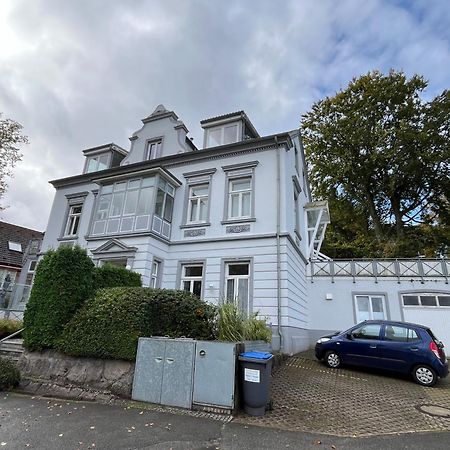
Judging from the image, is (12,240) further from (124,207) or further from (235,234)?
(235,234)

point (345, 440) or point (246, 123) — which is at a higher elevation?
point (246, 123)

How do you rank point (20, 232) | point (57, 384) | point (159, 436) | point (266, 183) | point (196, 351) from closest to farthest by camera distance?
point (159, 436), point (196, 351), point (57, 384), point (266, 183), point (20, 232)

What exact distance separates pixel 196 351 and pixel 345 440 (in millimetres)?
2819

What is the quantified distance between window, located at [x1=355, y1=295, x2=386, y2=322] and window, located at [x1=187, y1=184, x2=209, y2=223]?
9130mm

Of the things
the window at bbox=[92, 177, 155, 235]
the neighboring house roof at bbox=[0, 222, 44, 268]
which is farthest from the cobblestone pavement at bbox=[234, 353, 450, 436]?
the neighboring house roof at bbox=[0, 222, 44, 268]

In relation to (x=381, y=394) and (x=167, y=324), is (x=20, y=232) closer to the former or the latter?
(x=167, y=324)

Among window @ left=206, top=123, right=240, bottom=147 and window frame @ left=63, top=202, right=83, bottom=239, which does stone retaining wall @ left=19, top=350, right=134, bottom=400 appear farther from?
window @ left=206, top=123, right=240, bottom=147

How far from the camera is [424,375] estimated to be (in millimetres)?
8156

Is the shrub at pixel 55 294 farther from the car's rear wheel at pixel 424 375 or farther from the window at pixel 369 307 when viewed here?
the window at pixel 369 307

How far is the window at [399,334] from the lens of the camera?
8.61 meters

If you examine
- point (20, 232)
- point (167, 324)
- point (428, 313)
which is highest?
point (20, 232)

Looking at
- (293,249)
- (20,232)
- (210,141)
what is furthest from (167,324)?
(20,232)

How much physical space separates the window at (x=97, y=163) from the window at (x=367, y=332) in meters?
16.3

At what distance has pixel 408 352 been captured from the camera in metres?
8.42
